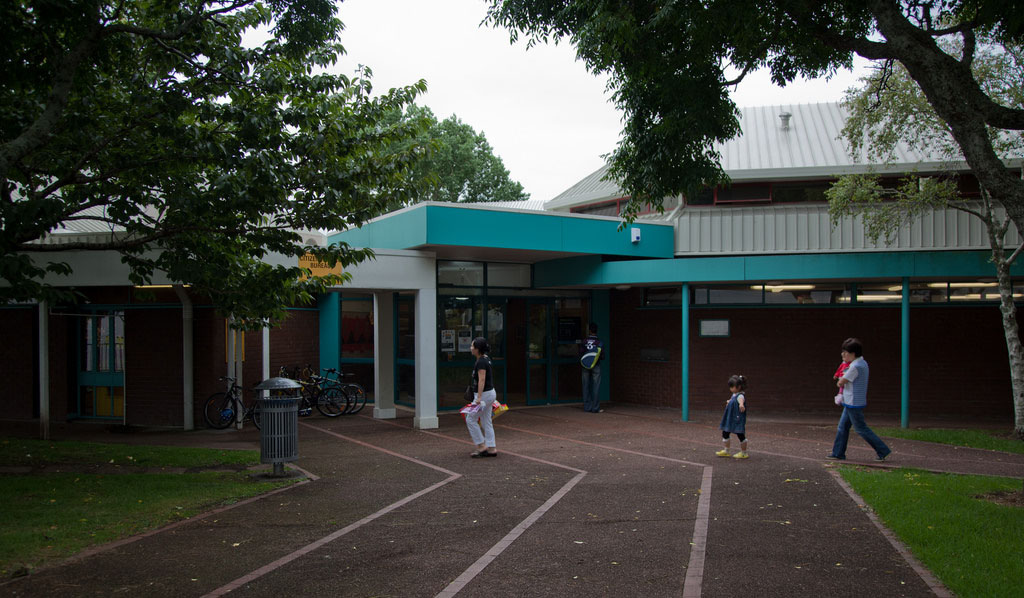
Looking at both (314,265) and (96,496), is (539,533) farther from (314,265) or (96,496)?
(314,265)

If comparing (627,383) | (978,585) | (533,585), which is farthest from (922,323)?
(533,585)

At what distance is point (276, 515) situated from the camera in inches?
287

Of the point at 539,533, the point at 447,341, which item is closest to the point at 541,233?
the point at 447,341

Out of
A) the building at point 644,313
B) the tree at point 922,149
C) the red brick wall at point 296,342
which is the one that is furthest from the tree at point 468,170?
the tree at point 922,149

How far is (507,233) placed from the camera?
44.3 ft

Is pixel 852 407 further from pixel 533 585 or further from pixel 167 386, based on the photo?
pixel 167 386

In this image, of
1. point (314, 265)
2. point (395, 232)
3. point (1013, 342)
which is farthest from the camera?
point (395, 232)

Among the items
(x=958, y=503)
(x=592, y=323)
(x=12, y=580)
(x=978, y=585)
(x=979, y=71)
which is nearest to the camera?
(x=978, y=585)

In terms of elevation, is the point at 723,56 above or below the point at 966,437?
above

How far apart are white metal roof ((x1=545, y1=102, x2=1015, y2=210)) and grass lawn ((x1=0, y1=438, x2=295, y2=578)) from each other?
8227 mm

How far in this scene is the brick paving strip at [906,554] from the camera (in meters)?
4.99

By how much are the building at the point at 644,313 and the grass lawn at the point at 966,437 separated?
2.30 feet

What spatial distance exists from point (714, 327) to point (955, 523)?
907cm

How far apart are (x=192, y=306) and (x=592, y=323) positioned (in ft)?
25.1
